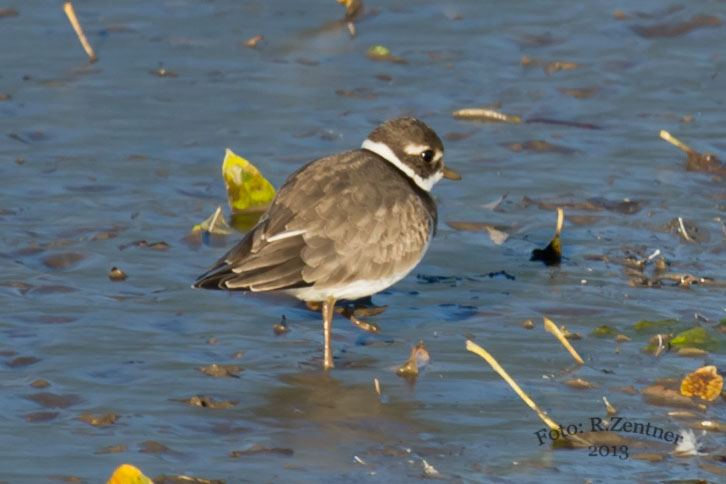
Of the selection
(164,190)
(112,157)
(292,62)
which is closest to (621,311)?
(164,190)

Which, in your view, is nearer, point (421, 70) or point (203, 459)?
point (203, 459)

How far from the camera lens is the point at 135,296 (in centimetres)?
887

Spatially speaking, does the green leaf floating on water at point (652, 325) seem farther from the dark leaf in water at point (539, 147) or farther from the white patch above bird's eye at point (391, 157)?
the dark leaf in water at point (539, 147)

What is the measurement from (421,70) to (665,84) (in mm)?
2303

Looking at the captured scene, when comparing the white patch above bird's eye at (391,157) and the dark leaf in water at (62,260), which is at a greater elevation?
the white patch above bird's eye at (391,157)

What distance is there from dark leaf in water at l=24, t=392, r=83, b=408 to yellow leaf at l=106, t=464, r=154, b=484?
1.32 m

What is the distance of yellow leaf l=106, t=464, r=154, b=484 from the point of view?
5.96 metres

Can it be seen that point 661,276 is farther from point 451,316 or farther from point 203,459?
point 203,459

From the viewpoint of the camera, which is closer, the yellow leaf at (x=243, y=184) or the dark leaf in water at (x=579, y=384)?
the dark leaf in water at (x=579, y=384)

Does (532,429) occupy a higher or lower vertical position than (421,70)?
lower

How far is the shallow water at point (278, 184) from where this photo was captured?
6.99 m

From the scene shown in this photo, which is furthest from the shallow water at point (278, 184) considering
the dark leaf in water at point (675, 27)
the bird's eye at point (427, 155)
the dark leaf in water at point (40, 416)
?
the bird's eye at point (427, 155)

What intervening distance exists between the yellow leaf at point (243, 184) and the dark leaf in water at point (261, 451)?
3865 millimetres

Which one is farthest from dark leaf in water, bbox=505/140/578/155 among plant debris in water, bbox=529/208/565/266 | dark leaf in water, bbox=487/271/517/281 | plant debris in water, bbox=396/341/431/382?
plant debris in water, bbox=396/341/431/382
